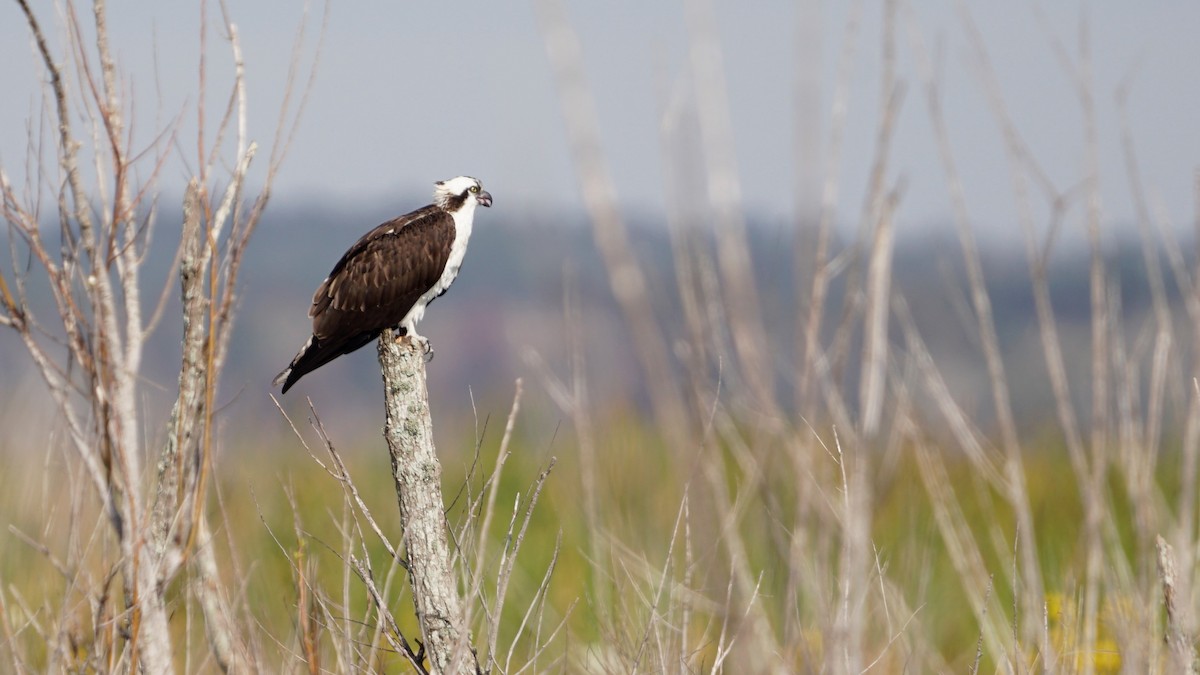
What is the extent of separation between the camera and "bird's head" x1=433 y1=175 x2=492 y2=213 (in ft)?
19.5

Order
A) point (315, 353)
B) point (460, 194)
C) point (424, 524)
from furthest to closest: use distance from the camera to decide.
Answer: point (460, 194) → point (315, 353) → point (424, 524)

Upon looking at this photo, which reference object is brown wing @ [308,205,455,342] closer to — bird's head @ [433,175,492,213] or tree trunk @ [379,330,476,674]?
bird's head @ [433,175,492,213]

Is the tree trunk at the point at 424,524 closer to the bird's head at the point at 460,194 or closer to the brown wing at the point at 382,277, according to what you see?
the brown wing at the point at 382,277

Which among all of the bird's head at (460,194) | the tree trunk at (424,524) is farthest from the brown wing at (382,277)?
the tree trunk at (424,524)

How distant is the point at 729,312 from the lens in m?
1.96

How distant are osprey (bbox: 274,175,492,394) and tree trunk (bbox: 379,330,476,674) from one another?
A: 1669mm

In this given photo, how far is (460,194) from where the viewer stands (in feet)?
19.7

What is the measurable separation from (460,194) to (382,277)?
0.83 m

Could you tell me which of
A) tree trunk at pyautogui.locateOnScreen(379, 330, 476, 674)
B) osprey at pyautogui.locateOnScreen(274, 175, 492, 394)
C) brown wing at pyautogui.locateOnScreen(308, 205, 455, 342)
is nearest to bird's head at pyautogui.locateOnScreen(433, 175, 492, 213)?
osprey at pyautogui.locateOnScreen(274, 175, 492, 394)

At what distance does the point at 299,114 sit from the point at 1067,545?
6.34 metres

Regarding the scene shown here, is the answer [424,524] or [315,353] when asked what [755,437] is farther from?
[315,353]

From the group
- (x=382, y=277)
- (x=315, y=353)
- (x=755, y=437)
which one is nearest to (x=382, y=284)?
(x=382, y=277)

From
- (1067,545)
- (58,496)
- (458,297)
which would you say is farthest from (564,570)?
(458,297)

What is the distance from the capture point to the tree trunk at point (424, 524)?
10.9 ft
